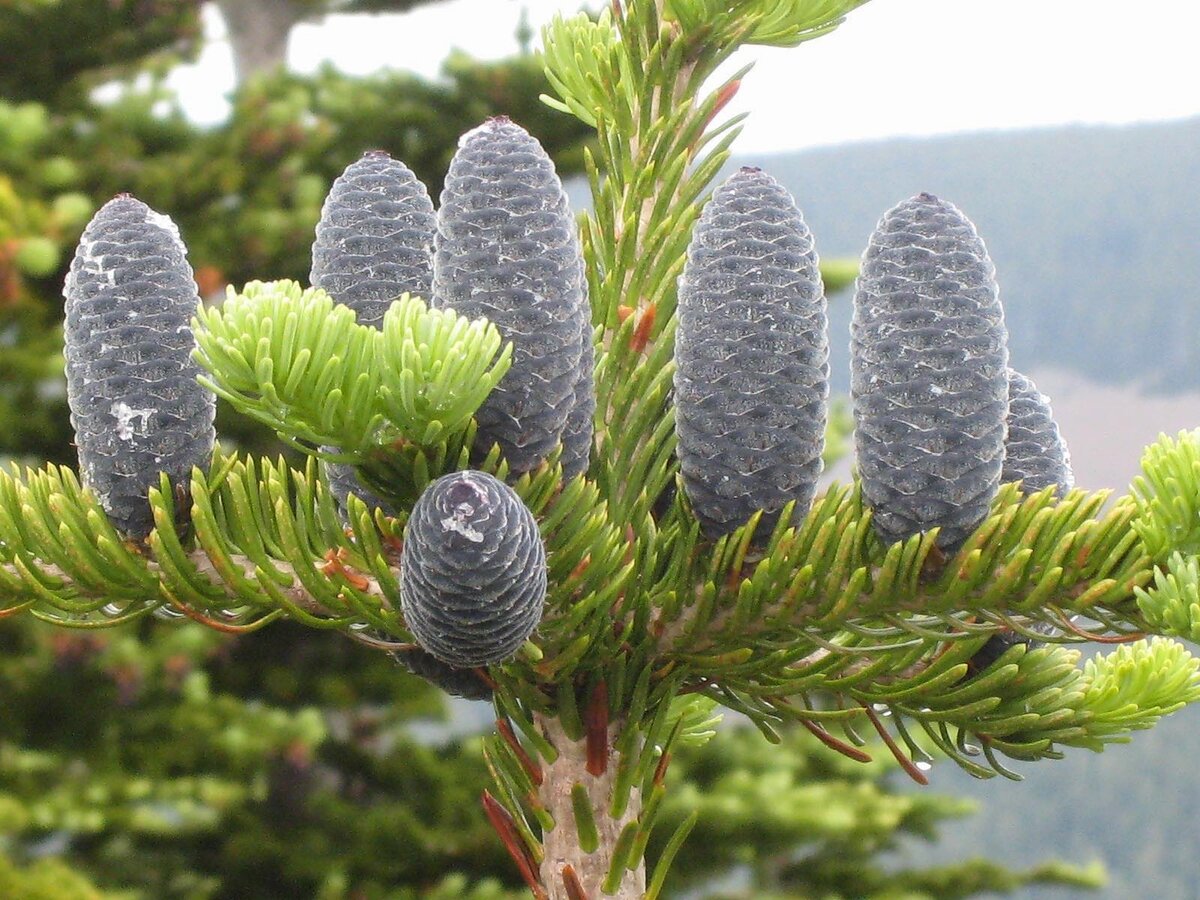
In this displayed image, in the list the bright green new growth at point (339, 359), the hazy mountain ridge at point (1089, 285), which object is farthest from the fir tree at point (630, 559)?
the hazy mountain ridge at point (1089, 285)

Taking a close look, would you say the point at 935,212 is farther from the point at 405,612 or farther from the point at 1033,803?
the point at 1033,803

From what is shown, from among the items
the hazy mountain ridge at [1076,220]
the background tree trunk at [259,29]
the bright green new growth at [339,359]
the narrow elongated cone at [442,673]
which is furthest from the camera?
the hazy mountain ridge at [1076,220]

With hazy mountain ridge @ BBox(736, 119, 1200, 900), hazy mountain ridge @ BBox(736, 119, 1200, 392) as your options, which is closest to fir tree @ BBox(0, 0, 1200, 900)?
hazy mountain ridge @ BBox(736, 119, 1200, 900)

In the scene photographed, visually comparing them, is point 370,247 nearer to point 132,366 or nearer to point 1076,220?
point 132,366

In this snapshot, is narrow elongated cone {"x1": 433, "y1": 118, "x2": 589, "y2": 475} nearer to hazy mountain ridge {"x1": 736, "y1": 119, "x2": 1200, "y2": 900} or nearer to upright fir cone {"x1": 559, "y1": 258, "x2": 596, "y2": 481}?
upright fir cone {"x1": 559, "y1": 258, "x2": 596, "y2": 481}

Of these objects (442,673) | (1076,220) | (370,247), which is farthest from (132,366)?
(1076,220)

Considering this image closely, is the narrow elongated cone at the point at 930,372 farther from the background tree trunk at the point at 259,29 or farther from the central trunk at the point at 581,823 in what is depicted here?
the background tree trunk at the point at 259,29
